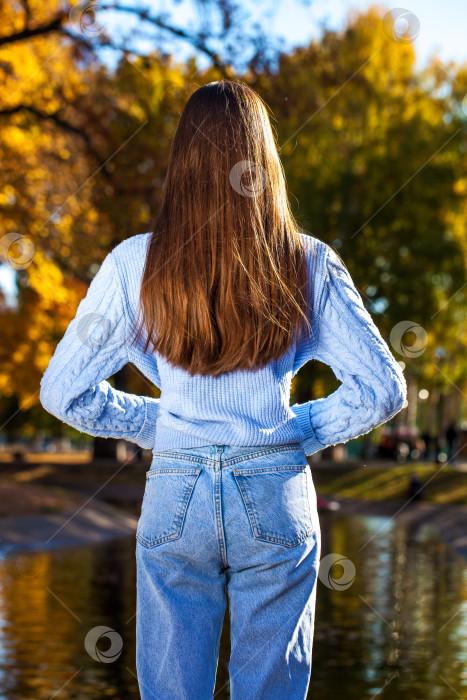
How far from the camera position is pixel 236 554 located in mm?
2270

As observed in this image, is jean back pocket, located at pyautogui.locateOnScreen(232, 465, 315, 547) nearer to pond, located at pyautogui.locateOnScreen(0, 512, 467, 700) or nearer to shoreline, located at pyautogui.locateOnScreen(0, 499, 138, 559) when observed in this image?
pond, located at pyautogui.locateOnScreen(0, 512, 467, 700)

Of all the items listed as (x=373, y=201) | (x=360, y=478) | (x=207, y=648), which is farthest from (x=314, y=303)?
(x=373, y=201)

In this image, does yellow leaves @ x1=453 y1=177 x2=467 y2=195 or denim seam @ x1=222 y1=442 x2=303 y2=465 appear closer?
denim seam @ x1=222 y1=442 x2=303 y2=465

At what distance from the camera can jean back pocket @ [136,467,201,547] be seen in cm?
225

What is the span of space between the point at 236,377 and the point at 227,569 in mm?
398

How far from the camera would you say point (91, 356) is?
96.3 inches

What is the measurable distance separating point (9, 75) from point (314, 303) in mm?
19006

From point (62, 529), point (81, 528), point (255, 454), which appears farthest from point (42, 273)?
point (255, 454)

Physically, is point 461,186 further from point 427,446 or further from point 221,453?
point 221,453

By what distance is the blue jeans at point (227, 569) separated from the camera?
225 centimetres
